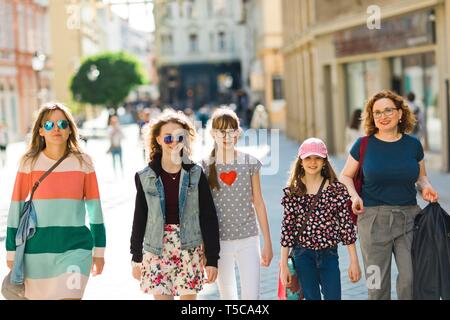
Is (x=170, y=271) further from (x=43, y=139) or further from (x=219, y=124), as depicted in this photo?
(x=43, y=139)

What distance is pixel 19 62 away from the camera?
170 ft

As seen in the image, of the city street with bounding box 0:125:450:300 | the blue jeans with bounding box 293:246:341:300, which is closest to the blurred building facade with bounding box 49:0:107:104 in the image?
the city street with bounding box 0:125:450:300

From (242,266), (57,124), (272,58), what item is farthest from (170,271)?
(272,58)

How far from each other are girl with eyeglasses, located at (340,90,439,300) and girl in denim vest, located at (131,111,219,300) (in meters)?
1.05

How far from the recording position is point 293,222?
21.4 ft

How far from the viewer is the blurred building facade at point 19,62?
4900 cm

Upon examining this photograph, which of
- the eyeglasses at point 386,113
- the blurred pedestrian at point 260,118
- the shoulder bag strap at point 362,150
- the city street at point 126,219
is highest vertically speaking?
the eyeglasses at point 386,113

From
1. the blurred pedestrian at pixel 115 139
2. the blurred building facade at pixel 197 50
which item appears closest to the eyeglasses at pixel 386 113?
the blurred pedestrian at pixel 115 139

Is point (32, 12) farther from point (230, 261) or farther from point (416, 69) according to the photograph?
point (230, 261)

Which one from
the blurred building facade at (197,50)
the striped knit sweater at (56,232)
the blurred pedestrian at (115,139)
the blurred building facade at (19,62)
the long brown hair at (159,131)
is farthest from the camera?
the blurred building facade at (197,50)

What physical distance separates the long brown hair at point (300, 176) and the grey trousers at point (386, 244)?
439mm

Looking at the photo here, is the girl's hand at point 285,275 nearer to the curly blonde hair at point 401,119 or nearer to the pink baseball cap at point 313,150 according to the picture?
the pink baseball cap at point 313,150

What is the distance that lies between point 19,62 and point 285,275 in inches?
1837
